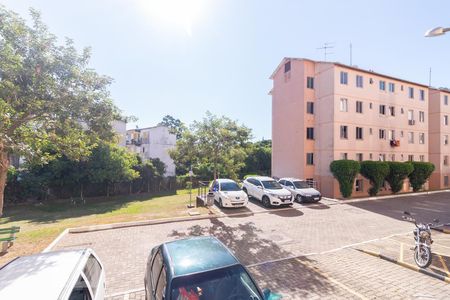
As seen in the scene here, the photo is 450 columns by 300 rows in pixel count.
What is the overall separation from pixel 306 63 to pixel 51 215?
88.4 ft

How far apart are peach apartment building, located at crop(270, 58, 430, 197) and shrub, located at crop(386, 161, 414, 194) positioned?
1.36 m

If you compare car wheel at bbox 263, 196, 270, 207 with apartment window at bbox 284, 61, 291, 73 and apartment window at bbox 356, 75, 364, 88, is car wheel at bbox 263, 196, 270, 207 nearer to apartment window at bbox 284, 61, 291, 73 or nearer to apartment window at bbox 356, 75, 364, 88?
apartment window at bbox 356, 75, 364, 88

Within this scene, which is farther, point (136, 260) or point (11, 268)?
point (136, 260)

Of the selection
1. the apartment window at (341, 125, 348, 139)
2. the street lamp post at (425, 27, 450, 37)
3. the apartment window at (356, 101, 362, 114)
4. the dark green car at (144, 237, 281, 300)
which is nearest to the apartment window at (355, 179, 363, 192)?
the apartment window at (341, 125, 348, 139)

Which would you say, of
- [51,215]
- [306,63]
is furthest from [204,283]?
[306,63]

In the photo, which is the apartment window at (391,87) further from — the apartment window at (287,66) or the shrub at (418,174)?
the apartment window at (287,66)

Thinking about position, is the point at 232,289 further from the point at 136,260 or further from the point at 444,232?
the point at 444,232


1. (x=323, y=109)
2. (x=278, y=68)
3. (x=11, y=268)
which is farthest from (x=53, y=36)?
(x=278, y=68)

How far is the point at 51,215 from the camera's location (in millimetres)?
18000

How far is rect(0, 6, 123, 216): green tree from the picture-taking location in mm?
7711

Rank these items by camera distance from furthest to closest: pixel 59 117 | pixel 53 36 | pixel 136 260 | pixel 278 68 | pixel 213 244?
pixel 278 68
pixel 59 117
pixel 53 36
pixel 136 260
pixel 213 244

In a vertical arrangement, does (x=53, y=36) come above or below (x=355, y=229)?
above

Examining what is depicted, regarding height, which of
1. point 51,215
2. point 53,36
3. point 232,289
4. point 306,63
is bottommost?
point 51,215

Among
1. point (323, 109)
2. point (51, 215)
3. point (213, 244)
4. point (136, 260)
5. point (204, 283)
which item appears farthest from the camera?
point (323, 109)
